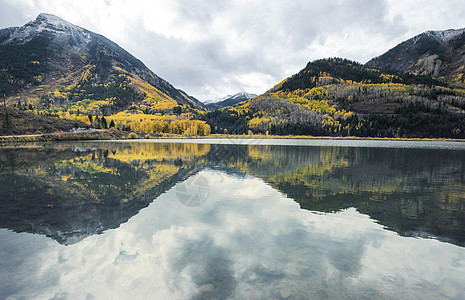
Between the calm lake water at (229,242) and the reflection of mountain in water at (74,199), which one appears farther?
the reflection of mountain in water at (74,199)

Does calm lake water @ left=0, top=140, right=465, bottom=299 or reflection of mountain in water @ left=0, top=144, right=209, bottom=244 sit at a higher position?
calm lake water @ left=0, top=140, right=465, bottom=299

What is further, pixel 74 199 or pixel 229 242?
pixel 74 199

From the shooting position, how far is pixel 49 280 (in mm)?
6242

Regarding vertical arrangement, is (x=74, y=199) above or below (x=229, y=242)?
below

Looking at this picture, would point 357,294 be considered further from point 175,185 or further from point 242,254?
point 175,185

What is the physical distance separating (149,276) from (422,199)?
685 inches

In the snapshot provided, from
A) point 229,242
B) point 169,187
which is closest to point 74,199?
point 169,187

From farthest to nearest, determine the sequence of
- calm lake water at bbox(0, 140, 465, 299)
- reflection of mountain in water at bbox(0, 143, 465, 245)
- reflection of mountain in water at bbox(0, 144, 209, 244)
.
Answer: reflection of mountain in water at bbox(0, 143, 465, 245), reflection of mountain in water at bbox(0, 144, 209, 244), calm lake water at bbox(0, 140, 465, 299)

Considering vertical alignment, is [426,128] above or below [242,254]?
above

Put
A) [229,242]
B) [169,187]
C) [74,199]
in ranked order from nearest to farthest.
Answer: [229,242] → [74,199] → [169,187]

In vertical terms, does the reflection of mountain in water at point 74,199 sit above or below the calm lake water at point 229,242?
below

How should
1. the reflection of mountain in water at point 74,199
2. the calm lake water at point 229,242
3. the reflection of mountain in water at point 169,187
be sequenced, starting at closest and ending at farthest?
1. the calm lake water at point 229,242
2. the reflection of mountain in water at point 74,199
3. the reflection of mountain in water at point 169,187

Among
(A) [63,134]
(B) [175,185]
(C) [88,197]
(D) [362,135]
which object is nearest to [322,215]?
(B) [175,185]

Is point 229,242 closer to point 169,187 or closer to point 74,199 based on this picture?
point 169,187
